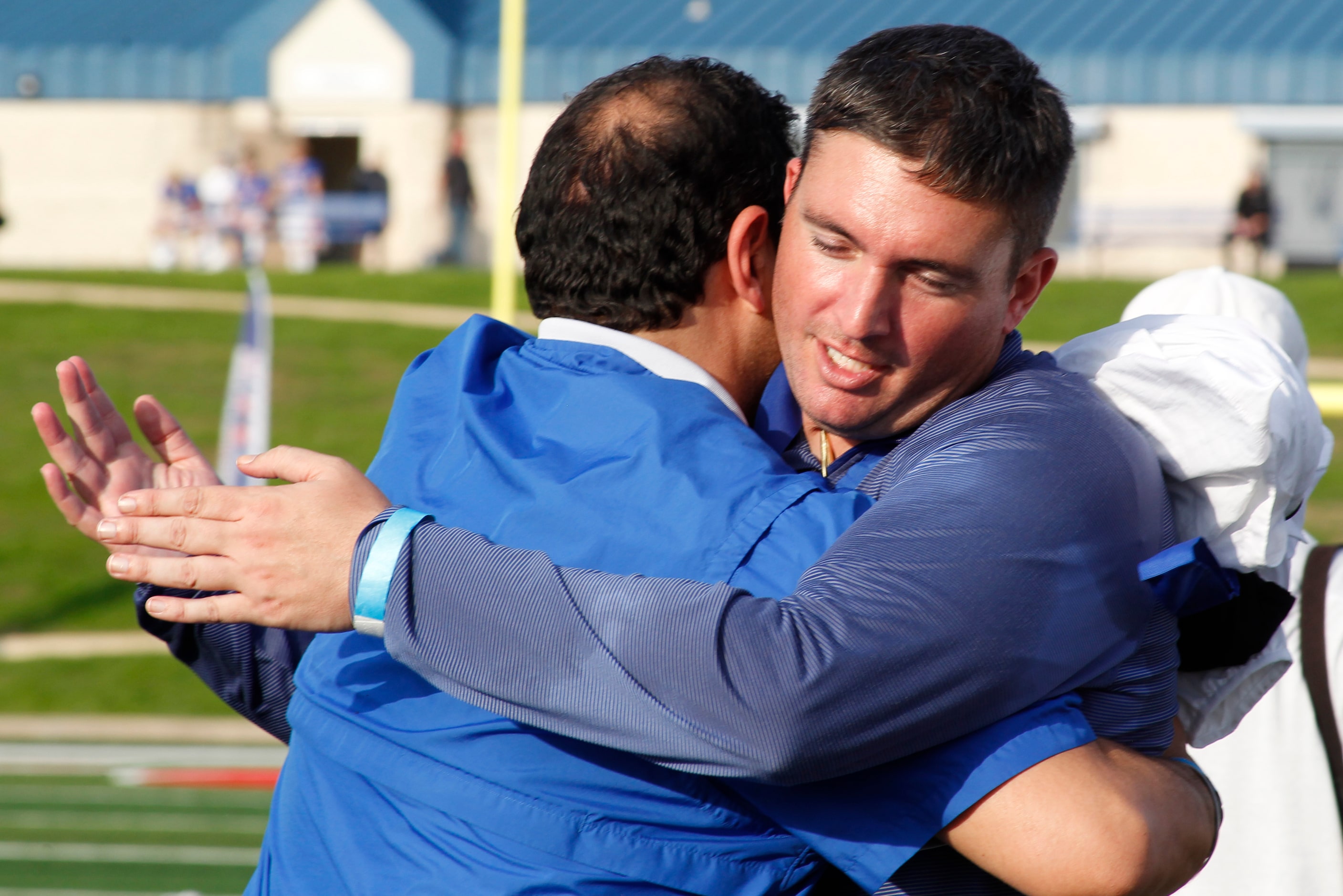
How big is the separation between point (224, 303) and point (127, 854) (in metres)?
12.8

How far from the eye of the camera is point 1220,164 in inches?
938

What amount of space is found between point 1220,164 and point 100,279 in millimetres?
16743

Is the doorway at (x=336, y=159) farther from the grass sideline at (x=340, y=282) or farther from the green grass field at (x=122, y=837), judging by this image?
the green grass field at (x=122, y=837)

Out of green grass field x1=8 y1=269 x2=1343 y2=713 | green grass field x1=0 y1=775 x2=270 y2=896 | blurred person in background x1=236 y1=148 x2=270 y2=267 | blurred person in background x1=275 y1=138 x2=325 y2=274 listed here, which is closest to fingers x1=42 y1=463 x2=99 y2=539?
green grass field x1=0 y1=775 x2=270 y2=896

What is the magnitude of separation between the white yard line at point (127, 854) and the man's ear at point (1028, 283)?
14.5ft

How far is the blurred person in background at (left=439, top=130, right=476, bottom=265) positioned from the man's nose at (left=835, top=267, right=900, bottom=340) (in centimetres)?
2157

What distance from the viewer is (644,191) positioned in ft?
5.70

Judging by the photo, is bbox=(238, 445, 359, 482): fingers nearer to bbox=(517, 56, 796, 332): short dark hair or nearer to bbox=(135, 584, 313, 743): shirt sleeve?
bbox=(517, 56, 796, 332): short dark hair

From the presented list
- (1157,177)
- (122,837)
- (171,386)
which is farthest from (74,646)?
(1157,177)

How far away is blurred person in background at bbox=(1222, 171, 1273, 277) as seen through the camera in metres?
21.1

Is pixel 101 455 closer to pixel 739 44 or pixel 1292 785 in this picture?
pixel 1292 785

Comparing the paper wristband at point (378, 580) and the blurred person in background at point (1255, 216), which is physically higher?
the paper wristband at point (378, 580)

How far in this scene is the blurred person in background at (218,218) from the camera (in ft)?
72.6

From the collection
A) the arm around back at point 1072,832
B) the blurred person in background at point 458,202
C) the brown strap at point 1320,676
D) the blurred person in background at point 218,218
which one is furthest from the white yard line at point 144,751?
the blurred person in background at point 458,202
